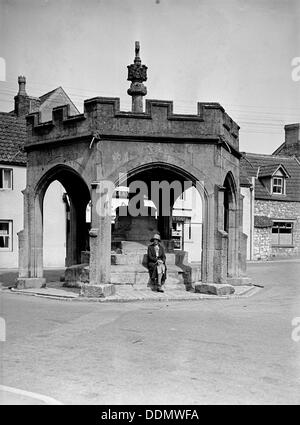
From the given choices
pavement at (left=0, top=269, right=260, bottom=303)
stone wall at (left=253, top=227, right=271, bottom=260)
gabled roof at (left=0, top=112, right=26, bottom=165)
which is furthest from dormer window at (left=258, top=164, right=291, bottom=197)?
pavement at (left=0, top=269, right=260, bottom=303)

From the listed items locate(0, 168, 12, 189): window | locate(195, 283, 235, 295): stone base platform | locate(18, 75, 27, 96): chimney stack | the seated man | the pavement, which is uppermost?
locate(18, 75, 27, 96): chimney stack

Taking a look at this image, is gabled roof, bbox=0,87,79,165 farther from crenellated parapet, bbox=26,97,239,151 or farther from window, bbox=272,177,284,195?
window, bbox=272,177,284,195

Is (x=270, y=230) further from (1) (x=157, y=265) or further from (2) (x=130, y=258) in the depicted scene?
(1) (x=157, y=265)

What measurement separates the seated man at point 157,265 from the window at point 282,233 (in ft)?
78.9

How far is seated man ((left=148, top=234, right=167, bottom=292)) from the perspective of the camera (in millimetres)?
14987

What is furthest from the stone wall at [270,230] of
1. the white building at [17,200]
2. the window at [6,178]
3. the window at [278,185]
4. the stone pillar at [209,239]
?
the stone pillar at [209,239]

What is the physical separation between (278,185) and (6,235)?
68.9ft

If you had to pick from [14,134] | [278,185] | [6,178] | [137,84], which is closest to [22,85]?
[14,134]

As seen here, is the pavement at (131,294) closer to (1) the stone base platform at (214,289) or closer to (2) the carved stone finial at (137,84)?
(1) the stone base platform at (214,289)

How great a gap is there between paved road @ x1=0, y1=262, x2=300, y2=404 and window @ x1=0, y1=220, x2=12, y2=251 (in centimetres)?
1428

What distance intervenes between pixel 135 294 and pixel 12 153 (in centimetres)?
1550

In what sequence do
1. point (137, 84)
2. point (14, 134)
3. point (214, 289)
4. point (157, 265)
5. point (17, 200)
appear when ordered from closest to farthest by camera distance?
point (214, 289)
point (157, 265)
point (137, 84)
point (17, 200)
point (14, 134)

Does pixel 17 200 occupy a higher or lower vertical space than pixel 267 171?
lower

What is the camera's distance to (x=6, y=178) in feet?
88.7
